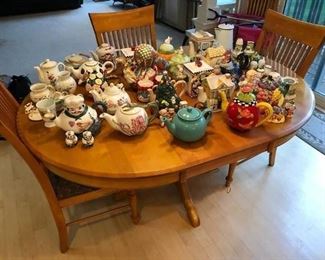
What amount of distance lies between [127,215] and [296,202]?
1080 mm

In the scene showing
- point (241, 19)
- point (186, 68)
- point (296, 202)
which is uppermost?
point (186, 68)

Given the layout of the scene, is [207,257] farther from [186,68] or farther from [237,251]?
[186,68]

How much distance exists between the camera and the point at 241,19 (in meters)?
3.15

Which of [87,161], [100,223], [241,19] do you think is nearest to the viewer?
[87,161]

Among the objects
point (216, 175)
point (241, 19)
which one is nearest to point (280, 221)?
point (216, 175)

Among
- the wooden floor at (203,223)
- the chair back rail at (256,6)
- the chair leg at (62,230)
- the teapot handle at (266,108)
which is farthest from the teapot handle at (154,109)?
the chair back rail at (256,6)

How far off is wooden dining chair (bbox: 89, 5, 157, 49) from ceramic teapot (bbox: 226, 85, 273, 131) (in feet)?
3.53

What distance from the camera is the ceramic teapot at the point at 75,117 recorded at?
117 centimetres

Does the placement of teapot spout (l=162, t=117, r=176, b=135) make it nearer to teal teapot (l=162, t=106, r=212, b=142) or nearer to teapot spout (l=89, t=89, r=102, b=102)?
teal teapot (l=162, t=106, r=212, b=142)

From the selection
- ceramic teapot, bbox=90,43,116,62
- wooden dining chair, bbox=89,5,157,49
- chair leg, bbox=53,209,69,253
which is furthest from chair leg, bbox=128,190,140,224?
wooden dining chair, bbox=89,5,157,49

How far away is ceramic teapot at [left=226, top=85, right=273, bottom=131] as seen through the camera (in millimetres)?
1187

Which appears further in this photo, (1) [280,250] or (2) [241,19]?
(2) [241,19]

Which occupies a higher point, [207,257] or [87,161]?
[87,161]

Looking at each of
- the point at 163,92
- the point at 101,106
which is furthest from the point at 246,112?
the point at 101,106
